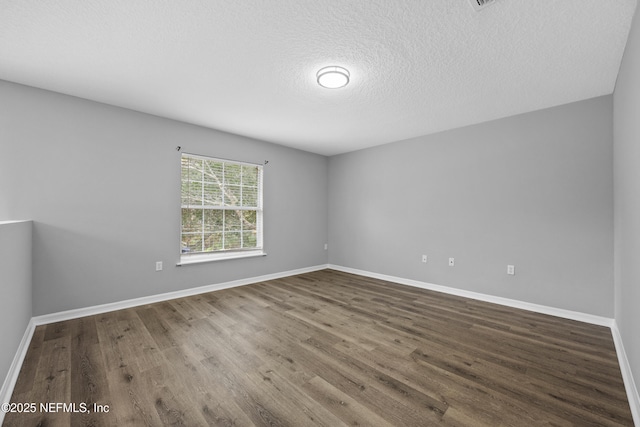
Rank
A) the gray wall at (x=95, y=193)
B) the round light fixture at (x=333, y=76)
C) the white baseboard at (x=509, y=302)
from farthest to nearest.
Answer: the white baseboard at (x=509, y=302) < the gray wall at (x=95, y=193) < the round light fixture at (x=333, y=76)

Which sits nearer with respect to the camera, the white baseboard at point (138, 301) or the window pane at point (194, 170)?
the white baseboard at point (138, 301)

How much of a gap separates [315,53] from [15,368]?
3251mm

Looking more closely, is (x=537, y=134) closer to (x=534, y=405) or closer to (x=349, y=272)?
(x=534, y=405)

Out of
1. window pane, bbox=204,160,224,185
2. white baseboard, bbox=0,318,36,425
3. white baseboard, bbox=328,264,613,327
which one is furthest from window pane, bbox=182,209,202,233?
white baseboard, bbox=328,264,613,327

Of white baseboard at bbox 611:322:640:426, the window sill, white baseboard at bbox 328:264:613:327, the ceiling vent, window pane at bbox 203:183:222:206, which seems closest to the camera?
white baseboard at bbox 611:322:640:426

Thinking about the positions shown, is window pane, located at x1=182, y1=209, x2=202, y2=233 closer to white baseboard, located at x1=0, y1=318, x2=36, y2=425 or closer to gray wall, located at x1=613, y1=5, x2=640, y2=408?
white baseboard, located at x1=0, y1=318, x2=36, y2=425

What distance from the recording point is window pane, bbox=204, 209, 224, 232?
4055 mm

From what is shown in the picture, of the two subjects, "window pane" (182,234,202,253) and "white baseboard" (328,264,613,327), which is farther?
"window pane" (182,234,202,253)

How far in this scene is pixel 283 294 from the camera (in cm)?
385

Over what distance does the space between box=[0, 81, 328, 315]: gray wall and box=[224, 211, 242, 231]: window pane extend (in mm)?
585

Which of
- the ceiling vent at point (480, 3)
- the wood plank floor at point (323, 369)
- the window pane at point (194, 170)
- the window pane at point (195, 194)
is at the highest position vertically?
the ceiling vent at point (480, 3)

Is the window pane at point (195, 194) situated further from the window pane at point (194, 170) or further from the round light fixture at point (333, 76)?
the round light fixture at point (333, 76)

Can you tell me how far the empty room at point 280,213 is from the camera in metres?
1.68

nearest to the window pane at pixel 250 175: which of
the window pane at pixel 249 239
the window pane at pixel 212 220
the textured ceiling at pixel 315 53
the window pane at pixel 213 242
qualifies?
the window pane at pixel 212 220
